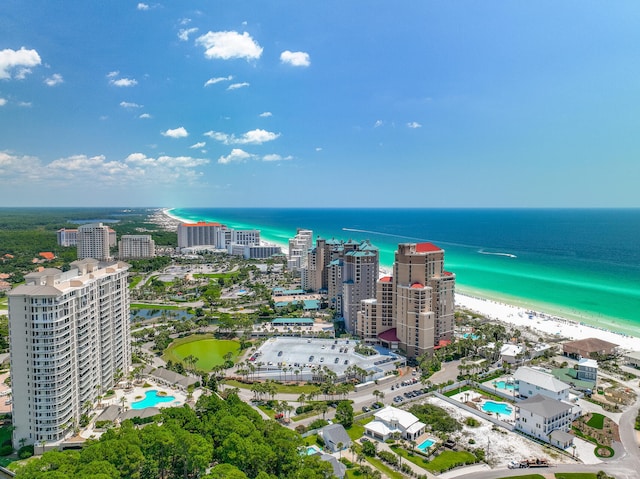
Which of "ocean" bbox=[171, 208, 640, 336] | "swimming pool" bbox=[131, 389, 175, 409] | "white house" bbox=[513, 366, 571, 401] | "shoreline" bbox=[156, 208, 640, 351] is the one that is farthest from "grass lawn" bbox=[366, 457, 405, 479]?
"ocean" bbox=[171, 208, 640, 336]

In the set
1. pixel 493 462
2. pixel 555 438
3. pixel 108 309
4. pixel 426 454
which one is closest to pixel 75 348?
pixel 108 309

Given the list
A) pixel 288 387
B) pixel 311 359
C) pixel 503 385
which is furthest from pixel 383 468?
pixel 311 359

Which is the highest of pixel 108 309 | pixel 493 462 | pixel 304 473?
pixel 108 309

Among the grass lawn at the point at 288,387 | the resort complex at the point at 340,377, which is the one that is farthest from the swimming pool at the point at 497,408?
the grass lawn at the point at 288,387

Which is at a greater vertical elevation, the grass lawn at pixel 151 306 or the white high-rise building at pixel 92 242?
the white high-rise building at pixel 92 242

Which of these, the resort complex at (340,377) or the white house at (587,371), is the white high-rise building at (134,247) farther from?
the white house at (587,371)

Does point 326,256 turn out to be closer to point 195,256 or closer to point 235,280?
point 235,280
